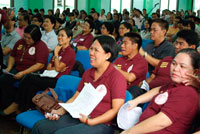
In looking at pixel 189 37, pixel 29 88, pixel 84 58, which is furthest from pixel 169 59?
pixel 29 88

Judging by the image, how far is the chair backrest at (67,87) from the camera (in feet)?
7.19

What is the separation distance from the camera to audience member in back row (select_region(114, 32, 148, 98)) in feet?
8.59

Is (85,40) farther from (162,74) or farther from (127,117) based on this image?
(127,117)

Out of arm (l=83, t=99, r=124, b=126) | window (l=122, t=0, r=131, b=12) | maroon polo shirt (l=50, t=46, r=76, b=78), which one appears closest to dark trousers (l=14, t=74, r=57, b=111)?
maroon polo shirt (l=50, t=46, r=76, b=78)

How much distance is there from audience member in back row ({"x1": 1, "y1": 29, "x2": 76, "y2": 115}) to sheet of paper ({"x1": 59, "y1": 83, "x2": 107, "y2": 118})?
112 cm

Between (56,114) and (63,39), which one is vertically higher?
(63,39)

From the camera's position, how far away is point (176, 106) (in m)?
1.37

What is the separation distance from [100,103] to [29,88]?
4.34 ft

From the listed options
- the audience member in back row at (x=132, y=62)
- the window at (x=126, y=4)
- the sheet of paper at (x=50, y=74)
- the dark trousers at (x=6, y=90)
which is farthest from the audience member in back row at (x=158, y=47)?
the window at (x=126, y=4)

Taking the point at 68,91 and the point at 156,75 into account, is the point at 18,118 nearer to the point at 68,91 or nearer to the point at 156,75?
the point at 68,91

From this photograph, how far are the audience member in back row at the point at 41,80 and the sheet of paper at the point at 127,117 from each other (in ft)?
4.77

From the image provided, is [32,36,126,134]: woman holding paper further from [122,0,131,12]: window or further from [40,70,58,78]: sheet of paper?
[122,0,131,12]: window

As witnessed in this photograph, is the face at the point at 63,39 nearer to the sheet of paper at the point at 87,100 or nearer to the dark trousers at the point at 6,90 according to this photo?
the dark trousers at the point at 6,90

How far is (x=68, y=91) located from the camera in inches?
87.0
